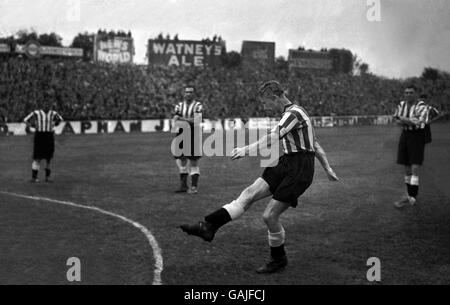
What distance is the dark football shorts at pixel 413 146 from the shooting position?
35.1ft

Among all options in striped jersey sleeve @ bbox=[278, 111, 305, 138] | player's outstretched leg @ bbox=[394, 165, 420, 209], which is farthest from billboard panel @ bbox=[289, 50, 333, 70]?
striped jersey sleeve @ bbox=[278, 111, 305, 138]

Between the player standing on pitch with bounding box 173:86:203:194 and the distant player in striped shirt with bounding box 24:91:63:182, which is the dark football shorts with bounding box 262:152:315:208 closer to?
the player standing on pitch with bounding box 173:86:203:194

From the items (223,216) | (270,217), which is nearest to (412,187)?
(270,217)

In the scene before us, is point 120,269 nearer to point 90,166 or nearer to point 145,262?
point 145,262

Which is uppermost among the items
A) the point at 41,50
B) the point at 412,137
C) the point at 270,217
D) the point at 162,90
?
the point at 41,50

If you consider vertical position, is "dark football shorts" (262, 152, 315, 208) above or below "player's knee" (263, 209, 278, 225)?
above

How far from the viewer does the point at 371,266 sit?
6438 millimetres

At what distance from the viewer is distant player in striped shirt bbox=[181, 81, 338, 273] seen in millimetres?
6160

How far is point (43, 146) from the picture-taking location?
45.9 ft

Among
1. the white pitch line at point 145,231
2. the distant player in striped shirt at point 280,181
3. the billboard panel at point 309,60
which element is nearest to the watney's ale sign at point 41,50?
the billboard panel at point 309,60

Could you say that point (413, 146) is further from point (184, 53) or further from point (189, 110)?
point (184, 53)

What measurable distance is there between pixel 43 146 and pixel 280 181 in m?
9.42

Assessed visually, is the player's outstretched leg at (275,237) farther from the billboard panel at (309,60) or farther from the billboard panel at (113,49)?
the billboard panel at (309,60)

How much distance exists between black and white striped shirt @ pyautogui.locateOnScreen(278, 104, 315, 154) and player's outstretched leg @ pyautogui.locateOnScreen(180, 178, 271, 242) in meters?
0.55
